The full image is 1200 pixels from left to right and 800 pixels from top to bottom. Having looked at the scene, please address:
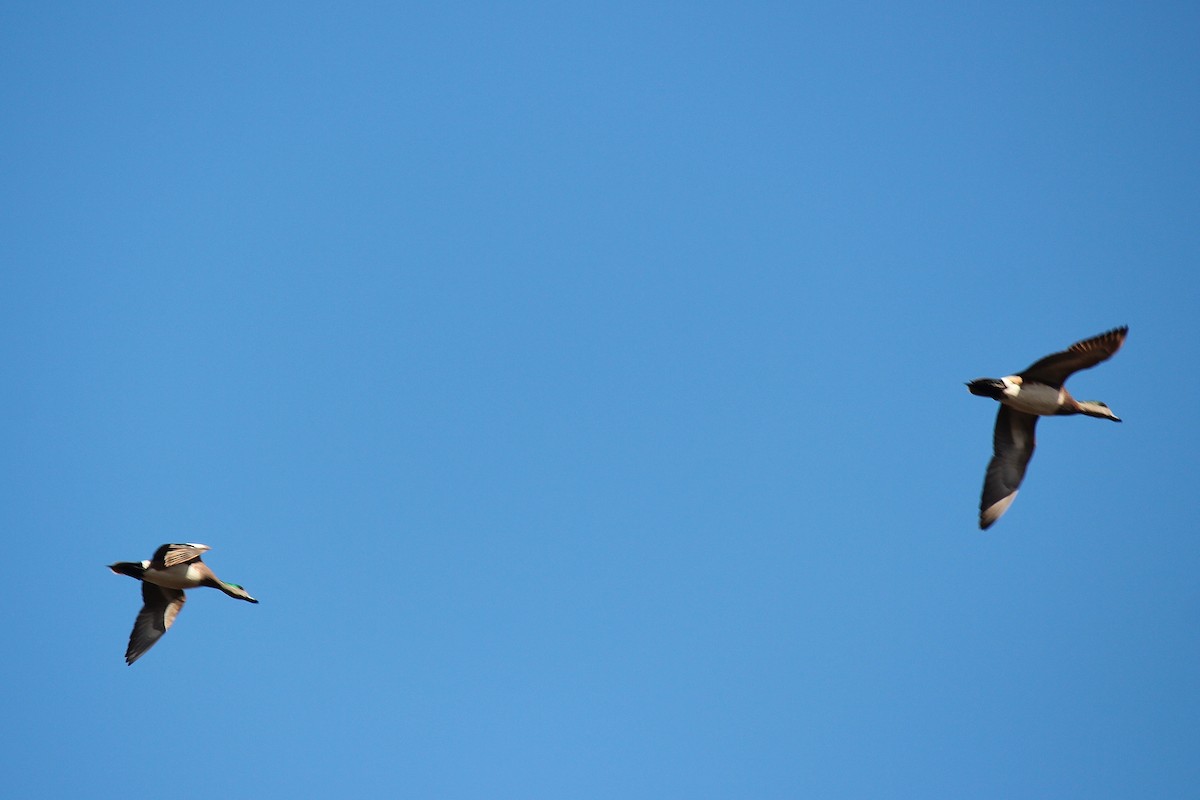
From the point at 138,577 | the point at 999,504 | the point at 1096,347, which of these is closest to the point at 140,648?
the point at 138,577

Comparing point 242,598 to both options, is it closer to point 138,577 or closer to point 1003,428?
point 138,577

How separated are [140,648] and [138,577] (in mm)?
1510

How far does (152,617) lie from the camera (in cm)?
2481

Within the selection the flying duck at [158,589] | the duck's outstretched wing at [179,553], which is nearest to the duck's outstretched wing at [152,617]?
the flying duck at [158,589]

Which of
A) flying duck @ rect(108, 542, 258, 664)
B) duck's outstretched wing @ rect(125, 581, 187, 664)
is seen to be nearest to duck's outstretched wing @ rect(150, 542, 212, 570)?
flying duck @ rect(108, 542, 258, 664)

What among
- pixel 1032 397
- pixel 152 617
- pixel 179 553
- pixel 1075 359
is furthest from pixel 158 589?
pixel 1075 359

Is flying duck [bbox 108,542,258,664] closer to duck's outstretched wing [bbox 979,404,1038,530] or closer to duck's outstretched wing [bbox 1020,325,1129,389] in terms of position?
duck's outstretched wing [bbox 979,404,1038,530]

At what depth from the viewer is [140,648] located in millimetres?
24609

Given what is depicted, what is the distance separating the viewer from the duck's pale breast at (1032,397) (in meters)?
22.1

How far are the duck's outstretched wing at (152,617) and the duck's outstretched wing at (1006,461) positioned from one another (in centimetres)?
1603

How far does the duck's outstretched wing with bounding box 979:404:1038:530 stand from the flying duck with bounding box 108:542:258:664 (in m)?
15.2

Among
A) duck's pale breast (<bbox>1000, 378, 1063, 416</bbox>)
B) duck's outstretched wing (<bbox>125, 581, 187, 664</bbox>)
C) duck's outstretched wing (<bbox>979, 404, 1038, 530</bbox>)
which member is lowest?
duck's outstretched wing (<bbox>125, 581, 187, 664</bbox>)

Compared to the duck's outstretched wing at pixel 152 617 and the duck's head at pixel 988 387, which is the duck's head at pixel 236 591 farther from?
the duck's head at pixel 988 387

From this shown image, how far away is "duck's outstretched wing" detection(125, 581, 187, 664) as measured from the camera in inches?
969
